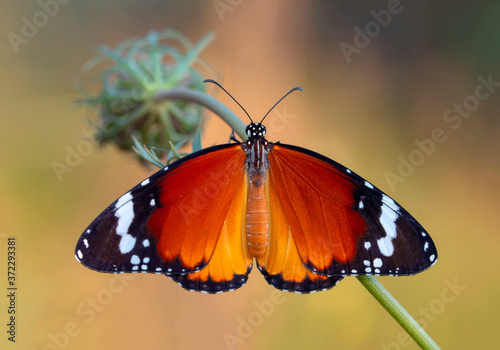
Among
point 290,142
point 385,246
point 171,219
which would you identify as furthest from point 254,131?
point 290,142

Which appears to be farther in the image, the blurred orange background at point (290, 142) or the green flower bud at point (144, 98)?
the blurred orange background at point (290, 142)

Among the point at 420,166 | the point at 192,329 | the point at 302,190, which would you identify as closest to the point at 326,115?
the point at 420,166

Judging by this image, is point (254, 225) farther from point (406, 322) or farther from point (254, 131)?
point (406, 322)

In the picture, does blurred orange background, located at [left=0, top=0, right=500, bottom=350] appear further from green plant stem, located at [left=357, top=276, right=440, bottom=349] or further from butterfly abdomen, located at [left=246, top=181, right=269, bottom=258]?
green plant stem, located at [left=357, top=276, right=440, bottom=349]

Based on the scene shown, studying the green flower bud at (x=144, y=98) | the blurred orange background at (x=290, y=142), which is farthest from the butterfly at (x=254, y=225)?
the blurred orange background at (x=290, y=142)

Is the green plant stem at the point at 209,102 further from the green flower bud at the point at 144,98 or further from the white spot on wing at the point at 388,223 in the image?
the white spot on wing at the point at 388,223

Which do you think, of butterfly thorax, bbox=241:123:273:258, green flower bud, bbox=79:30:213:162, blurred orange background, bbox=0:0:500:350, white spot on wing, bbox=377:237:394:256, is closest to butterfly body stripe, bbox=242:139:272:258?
butterfly thorax, bbox=241:123:273:258
